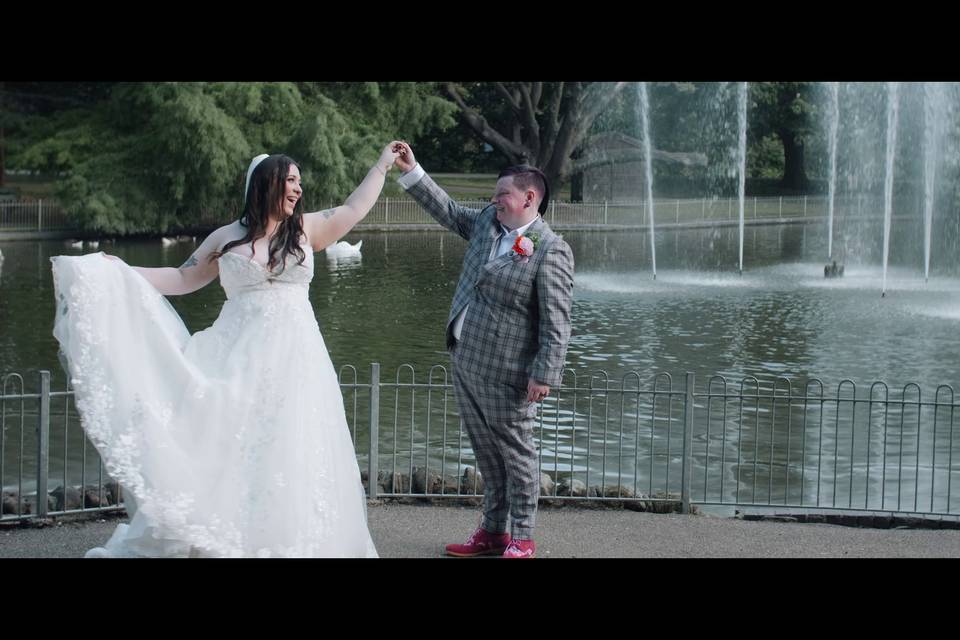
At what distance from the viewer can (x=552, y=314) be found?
645 cm

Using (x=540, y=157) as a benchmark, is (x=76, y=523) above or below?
below

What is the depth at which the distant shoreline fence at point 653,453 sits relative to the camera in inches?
334

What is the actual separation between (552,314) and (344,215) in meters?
1.20

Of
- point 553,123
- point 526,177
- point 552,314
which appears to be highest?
point 553,123

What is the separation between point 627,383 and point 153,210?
83.1 ft

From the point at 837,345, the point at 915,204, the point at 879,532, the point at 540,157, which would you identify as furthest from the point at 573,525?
the point at 915,204

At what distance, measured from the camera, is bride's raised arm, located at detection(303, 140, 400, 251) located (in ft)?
21.1

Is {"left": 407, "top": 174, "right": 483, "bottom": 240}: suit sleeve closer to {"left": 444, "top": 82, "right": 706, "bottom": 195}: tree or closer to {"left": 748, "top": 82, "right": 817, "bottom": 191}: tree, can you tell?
{"left": 444, "top": 82, "right": 706, "bottom": 195}: tree

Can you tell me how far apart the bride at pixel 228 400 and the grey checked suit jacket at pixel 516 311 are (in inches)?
32.1

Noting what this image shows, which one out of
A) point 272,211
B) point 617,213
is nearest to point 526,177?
point 272,211

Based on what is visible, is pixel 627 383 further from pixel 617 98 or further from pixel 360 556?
pixel 617 98

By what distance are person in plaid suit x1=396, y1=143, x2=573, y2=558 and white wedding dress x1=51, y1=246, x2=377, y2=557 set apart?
795 millimetres

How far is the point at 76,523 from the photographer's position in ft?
25.3

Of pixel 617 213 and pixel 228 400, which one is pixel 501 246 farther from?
pixel 617 213
